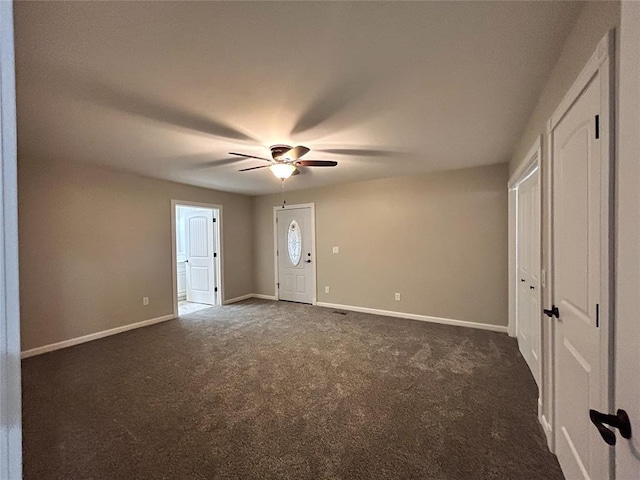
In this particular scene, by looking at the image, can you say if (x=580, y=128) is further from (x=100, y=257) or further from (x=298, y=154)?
(x=100, y=257)

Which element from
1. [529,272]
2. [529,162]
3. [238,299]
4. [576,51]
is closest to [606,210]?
[576,51]

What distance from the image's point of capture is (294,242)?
5934mm

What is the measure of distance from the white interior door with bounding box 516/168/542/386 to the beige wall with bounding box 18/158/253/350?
4910 mm

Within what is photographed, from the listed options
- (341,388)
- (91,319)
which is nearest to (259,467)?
(341,388)

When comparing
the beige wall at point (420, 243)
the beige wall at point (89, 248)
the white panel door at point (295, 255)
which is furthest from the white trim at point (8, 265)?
the white panel door at point (295, 255)

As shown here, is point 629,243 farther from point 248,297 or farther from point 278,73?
point 248,297

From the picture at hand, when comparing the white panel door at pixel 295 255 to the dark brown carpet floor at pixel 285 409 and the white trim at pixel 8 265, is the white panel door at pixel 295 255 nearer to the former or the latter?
the dark brown carpet floor at pixel 285 409

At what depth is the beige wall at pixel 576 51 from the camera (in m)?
1.09

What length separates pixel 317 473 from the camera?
65.8 inches

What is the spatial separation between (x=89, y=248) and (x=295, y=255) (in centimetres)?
330

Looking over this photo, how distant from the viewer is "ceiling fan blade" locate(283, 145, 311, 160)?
8.75ft

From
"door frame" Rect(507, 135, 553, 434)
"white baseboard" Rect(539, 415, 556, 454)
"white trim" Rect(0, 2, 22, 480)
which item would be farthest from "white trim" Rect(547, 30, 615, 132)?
"white baseboard" Rect(539, 415, 556, 454)

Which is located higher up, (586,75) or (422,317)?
(586,75)

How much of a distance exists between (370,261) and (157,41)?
13.7ft
